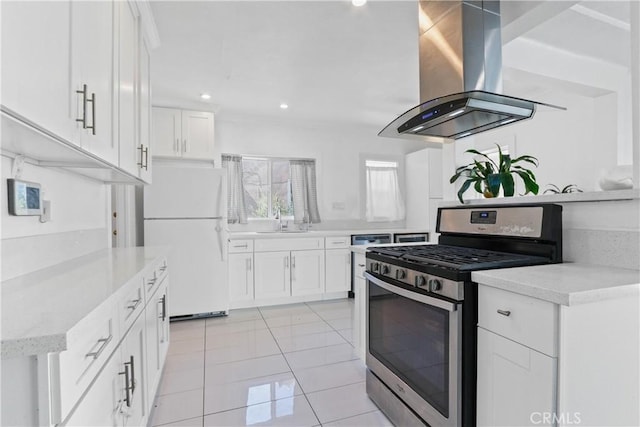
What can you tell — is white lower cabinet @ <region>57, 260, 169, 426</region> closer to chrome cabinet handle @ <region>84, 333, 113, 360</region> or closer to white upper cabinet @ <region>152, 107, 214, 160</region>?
chrome cabinet handle @ <region>84, 333, 113, 360</region>

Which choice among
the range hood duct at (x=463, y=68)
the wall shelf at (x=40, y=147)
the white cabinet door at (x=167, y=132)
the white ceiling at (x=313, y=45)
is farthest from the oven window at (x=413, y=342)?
the white cabinet door at (x=167, y=132)

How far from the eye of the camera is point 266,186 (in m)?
4.55

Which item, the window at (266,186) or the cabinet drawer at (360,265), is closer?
the cabinet drawer at (360,265)

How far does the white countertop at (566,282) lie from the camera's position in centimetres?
95

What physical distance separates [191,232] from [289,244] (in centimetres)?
113

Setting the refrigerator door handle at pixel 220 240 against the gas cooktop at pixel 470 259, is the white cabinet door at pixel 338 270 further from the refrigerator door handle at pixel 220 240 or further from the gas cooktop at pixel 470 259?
the gas cooktop at pixel 470 259

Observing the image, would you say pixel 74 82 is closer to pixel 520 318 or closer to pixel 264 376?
pixel 520 318

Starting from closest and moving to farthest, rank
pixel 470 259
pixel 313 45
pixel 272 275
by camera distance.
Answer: pixel 470 259, pixel 313 45, pixel 272 275

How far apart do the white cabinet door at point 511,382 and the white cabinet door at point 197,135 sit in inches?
144

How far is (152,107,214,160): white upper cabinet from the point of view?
3.79 m

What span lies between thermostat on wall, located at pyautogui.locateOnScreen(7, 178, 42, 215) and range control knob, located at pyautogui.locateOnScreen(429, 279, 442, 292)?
5.61 feet

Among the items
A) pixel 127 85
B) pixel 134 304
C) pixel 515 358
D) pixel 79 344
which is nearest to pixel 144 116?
pixel 127 85

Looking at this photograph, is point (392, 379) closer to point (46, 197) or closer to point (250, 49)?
point (46, 197)

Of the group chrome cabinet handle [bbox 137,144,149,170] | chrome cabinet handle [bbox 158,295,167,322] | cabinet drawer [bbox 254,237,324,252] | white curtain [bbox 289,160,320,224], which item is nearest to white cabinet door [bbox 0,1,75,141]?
chrome cabinet handle [bbox 137,144,149,170]
